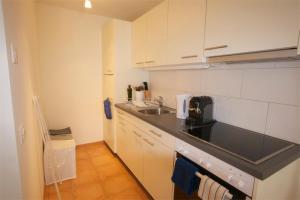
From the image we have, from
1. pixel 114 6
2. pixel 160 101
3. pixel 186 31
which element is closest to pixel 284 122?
pixel 186 31

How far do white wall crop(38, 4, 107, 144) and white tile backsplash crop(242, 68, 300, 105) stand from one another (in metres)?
2.25

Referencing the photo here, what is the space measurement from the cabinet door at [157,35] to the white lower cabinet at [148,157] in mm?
713

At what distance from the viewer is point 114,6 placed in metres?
2.24

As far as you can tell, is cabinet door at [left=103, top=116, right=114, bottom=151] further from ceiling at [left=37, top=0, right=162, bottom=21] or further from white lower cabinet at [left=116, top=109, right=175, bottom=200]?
ceiling at [left=37, top=0, right=162, bottom=21]

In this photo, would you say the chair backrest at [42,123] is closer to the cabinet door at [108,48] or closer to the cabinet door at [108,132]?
the cabinet door at [108,132]

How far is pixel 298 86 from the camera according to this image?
1.03m

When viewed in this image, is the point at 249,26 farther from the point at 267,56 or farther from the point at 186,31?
the point at 186,31

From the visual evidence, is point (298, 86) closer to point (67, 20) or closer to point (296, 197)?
point (296, 197)

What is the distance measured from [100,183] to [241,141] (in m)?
1.61

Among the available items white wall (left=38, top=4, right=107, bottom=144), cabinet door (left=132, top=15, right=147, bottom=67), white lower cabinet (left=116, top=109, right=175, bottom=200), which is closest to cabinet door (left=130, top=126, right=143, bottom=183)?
white lower cabinet (left=116, top=109, right=175, bottom=200)

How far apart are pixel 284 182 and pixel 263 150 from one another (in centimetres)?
21

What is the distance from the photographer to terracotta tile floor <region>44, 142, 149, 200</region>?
5.67ft

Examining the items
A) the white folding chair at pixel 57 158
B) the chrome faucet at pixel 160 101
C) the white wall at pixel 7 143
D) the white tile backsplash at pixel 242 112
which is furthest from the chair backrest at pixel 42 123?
the white tile backsplash at pixel 242 112

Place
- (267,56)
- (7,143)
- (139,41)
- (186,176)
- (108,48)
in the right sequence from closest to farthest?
(7,143) → (267,56) → (186,176) → (139,41) → (108,48)
